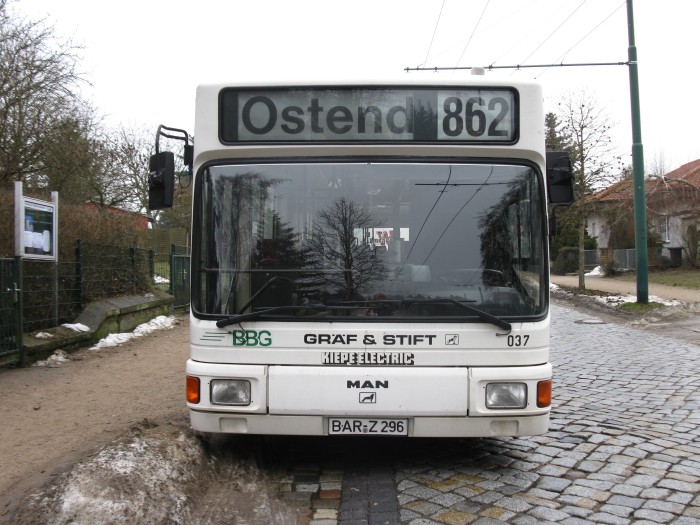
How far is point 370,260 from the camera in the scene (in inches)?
166

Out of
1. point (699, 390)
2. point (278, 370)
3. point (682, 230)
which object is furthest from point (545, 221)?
point (682, 230)

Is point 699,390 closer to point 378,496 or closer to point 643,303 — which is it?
point 378,496

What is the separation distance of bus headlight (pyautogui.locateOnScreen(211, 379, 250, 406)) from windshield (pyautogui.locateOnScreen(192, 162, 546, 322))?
0.47m

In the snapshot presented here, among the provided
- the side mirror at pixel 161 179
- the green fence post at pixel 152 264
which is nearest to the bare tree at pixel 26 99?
the green fence post at pixel 152 264

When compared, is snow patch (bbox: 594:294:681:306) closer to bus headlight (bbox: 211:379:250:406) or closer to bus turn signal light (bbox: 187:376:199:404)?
bus headlight (bbox: 211:379:250:406)

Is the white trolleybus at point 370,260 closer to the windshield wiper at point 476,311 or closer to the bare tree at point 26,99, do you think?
the windshield wiper at point 476,311

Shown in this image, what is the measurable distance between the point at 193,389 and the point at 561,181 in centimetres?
312

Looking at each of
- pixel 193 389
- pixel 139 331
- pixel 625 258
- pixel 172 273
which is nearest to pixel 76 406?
pixel 193 389

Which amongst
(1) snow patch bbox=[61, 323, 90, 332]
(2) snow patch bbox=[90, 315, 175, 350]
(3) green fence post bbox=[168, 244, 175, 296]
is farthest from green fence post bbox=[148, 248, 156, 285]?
(1) snow patch bbox=[61, 323, 90, 332]

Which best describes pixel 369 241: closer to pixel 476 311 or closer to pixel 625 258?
pixel 476 311

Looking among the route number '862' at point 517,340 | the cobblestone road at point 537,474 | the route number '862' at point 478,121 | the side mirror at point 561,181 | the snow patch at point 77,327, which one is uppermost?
the route number '862' at point 478,121

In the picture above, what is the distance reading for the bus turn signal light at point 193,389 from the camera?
4.23 metres

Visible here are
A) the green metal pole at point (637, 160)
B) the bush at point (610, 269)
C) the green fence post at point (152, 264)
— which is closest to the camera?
the green fence post at point (152, 264)

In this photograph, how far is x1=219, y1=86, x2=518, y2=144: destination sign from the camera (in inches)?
172
